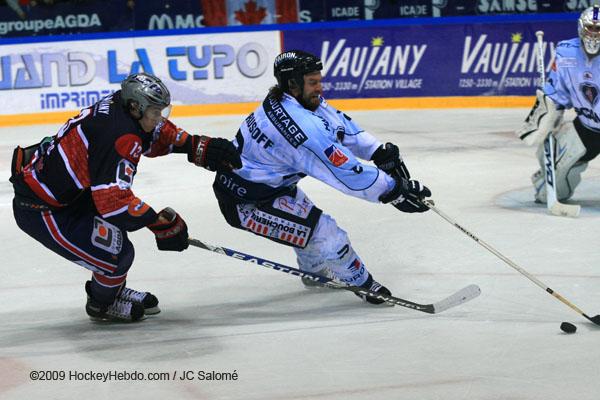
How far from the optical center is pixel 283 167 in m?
4.35

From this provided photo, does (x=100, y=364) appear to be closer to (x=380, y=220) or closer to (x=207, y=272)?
(x=207, y=272)

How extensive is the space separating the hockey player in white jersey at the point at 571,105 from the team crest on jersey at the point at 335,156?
2.57 m

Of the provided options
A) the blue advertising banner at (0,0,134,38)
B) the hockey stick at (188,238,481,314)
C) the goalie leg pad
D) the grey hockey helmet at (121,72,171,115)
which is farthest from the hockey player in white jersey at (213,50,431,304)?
the blue advertising banner at (0,0,134,38)

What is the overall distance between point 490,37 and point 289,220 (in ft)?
24.6

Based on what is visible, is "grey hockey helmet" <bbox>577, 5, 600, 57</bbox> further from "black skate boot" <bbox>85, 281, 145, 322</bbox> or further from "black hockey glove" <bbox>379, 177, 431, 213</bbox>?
"black skate boot" <bbox>85, 281, 145, 322</bbox>

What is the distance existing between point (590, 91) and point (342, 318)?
9.22ft

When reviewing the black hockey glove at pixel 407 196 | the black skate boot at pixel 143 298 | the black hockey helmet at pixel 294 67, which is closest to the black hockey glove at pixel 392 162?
the black hockey glove at pixel 407 196

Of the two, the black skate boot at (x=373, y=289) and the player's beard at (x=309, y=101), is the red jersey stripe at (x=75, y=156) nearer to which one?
the player's beard at (x=309, y=101)

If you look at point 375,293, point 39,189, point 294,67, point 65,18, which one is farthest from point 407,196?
point 65,18

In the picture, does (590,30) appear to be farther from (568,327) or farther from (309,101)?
(568,327)

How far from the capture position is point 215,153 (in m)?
4.28

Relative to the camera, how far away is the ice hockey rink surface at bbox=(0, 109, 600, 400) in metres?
3.41

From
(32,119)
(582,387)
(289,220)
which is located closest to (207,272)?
(289,220)

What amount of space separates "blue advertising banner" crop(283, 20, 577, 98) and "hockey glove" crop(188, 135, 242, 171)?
7342mm
